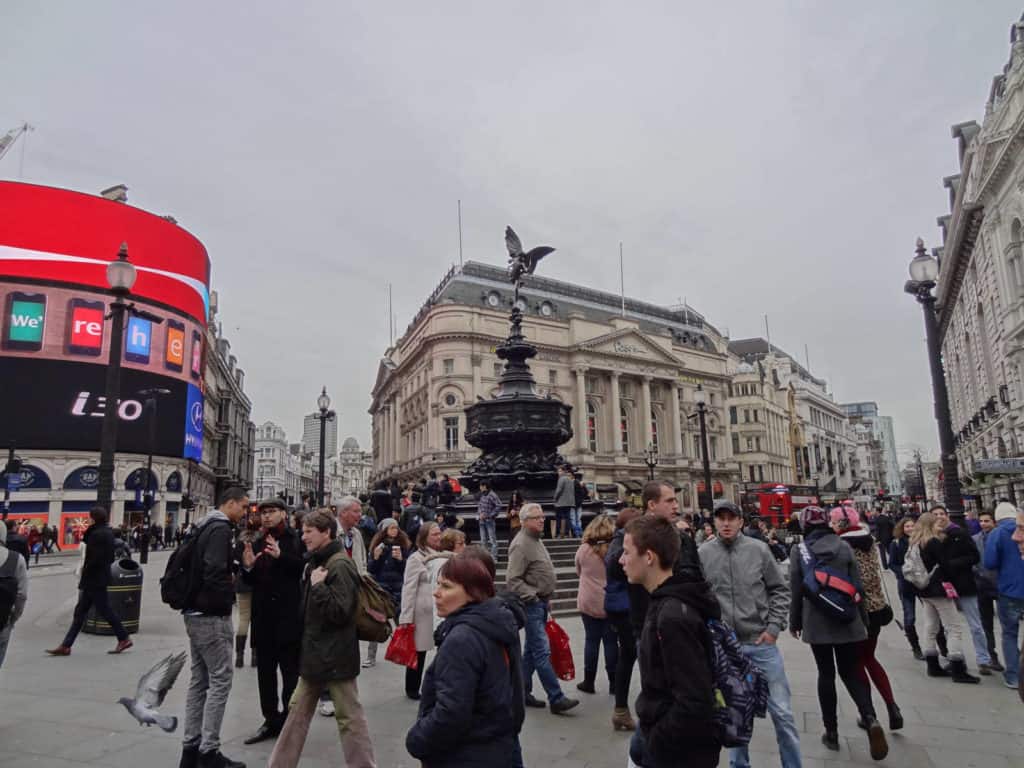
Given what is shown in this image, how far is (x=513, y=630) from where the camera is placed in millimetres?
3107

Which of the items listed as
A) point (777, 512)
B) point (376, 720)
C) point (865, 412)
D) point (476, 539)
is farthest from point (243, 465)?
point (865, 412)

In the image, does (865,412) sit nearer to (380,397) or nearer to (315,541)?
(380,397)

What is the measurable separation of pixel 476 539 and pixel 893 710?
11.6 meters

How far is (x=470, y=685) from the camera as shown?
9.39 feet

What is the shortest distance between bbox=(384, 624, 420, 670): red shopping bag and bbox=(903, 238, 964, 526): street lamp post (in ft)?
31.4

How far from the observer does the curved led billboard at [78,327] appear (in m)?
41.4

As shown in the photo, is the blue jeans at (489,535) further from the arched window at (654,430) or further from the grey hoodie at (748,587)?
the arched window at (654,430)

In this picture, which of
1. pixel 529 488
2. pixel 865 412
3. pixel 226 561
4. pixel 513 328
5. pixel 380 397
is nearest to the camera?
pixel 226 561

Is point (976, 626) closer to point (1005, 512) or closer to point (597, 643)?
point (1005, 512)

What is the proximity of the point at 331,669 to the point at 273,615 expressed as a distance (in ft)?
4.82

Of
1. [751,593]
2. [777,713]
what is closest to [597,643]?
[751,593]

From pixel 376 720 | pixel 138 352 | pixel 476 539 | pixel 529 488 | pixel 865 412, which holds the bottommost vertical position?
pixel 376 720

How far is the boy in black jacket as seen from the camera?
2723 millimetres

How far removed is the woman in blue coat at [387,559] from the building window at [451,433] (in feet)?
169
